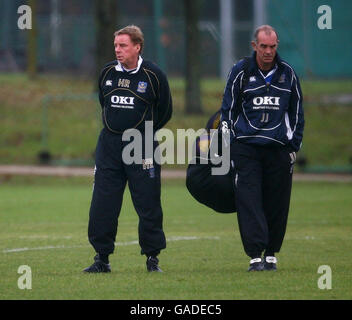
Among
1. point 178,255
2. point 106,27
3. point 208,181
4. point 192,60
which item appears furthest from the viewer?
point 192,60

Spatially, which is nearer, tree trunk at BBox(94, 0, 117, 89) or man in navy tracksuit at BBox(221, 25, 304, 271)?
man in navy tracksuit at BBox(221, 25, 304, 271)

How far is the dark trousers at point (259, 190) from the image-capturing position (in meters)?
9.52

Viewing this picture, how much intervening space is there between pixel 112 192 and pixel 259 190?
4.51ft

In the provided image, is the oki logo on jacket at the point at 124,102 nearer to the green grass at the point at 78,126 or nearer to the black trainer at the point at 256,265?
the black trainer at the point at 256,265

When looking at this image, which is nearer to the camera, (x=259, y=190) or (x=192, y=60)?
(x=259, y=190)

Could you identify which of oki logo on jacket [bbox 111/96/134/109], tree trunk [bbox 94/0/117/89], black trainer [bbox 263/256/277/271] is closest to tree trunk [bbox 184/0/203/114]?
tree trunk [bbox 94/0/117/89]

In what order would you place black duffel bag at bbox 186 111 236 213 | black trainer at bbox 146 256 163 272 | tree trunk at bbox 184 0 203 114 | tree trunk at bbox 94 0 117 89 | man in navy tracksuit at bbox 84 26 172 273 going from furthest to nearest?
tree trunk at bbox 184 0 203 114
tree trunk at bbox 94 0 117 89
black duffel bag at bbox 186 111 236 213
black trainer at bbox 146 256 163 272
man in navy tracksuit at bbox 84 26 172 273

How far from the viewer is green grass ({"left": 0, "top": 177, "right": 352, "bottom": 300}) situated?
27.7 feet

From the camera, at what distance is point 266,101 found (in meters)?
9.50

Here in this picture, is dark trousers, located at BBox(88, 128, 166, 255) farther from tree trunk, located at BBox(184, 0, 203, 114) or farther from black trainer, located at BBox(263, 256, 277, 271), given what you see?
tree trunk, located at BBox(184, 0, 203, 114)

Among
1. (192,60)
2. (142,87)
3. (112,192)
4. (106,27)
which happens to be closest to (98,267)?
(112,192)

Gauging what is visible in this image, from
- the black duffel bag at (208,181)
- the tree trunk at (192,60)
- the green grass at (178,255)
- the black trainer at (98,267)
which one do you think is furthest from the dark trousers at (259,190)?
the tree trunk at (192,60)

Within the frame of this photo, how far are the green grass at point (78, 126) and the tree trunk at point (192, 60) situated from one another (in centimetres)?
41

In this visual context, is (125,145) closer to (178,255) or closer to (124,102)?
(124,102)
